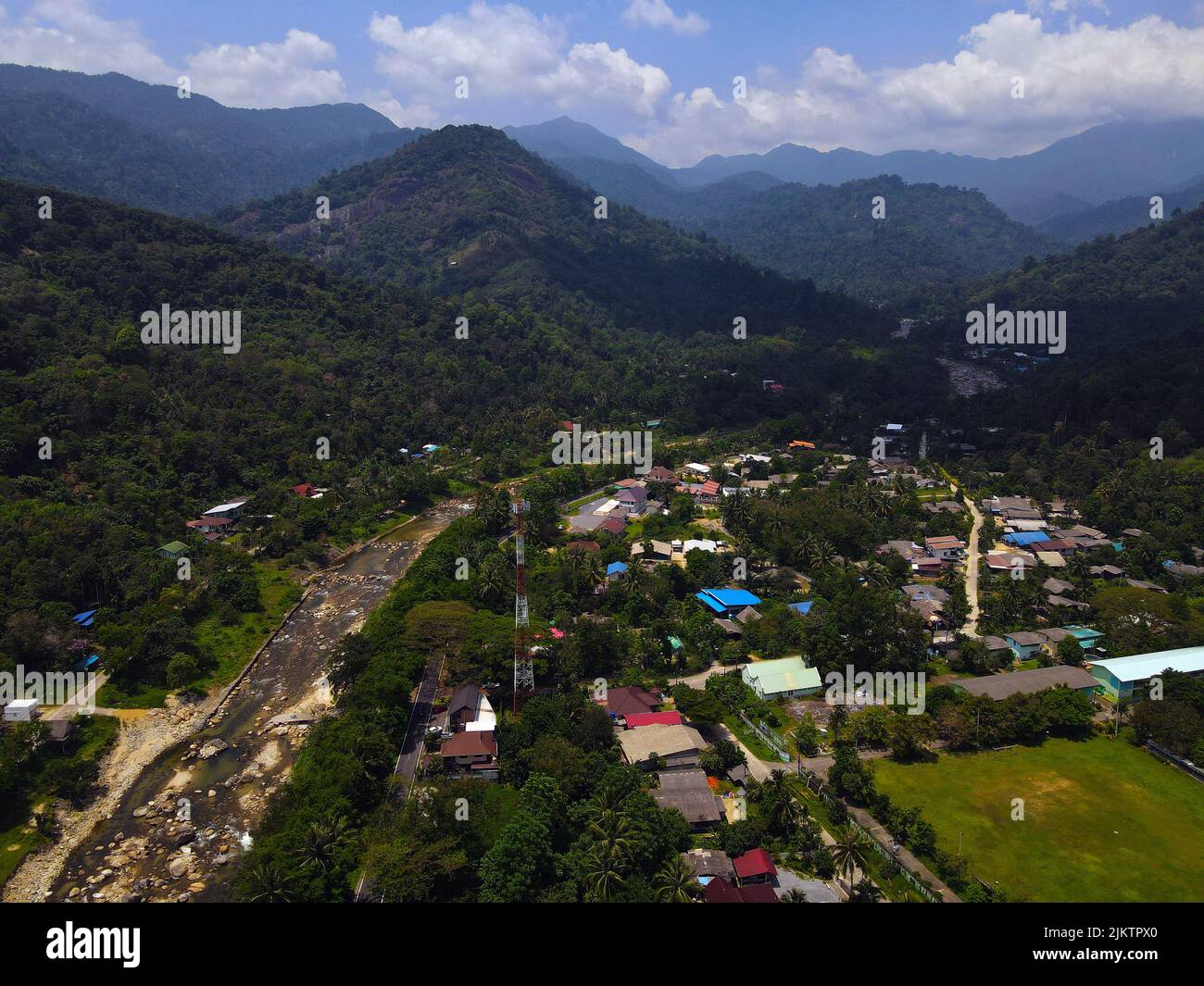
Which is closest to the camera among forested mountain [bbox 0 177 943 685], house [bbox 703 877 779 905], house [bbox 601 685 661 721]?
house [bbox 703 877 779 905]

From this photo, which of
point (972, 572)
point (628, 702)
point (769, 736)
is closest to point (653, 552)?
point (628, 702)

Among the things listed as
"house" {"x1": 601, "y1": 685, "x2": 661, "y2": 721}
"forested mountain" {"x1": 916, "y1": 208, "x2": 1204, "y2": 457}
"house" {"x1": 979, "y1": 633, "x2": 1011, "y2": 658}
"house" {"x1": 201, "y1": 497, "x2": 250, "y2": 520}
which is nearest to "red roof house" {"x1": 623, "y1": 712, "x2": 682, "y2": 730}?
"house" {"x1": 601, "y1": 685, "x2": 661, "y2": 721}

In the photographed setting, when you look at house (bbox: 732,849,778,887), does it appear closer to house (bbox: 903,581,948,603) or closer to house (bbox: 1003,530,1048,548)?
house (bbox: 903,581,948,603)

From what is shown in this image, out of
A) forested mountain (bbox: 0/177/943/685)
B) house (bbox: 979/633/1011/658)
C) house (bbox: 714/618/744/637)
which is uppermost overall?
forested mountain (bbox: 0/177/943/685)

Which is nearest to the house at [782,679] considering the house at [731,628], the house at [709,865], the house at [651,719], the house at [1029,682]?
the house at [731,628]

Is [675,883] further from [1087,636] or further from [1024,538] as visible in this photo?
[1024,538]

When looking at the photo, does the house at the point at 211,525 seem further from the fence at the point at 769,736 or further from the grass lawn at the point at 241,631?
the fence at the point at 769,736
